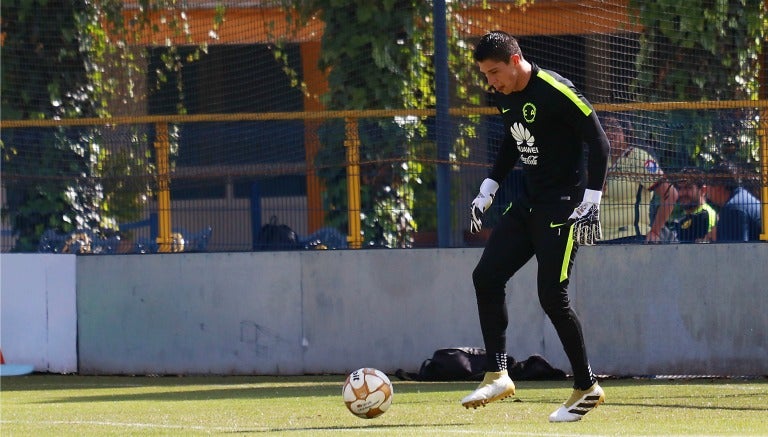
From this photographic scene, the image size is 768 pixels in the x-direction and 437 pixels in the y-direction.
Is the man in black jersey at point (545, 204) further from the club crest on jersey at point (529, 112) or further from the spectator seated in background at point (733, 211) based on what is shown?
the spectator seated in background at point (733, 211)

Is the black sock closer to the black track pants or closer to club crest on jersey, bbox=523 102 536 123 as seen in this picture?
the black track pants

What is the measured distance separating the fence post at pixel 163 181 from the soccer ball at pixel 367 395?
5.08m

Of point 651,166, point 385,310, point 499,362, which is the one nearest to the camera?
point 499,362

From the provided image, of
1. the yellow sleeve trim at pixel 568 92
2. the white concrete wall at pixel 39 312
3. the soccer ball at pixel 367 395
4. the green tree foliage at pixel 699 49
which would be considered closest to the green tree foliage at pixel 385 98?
the green tree foliage at pixel 699 49

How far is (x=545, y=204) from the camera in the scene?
737cm

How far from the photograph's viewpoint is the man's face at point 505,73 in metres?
7.20

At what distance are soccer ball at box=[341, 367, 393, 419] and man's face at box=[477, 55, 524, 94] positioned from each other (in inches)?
70.6

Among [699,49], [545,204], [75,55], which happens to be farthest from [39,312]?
[545,204]

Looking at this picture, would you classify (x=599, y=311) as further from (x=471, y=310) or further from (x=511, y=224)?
(x=511, y=224)

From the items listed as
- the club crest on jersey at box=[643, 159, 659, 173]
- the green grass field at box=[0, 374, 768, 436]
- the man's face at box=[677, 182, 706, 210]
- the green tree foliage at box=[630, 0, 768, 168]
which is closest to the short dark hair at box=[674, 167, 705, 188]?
the man's face at box=[677, 182, 706, 210]

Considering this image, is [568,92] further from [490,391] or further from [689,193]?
[689,193]

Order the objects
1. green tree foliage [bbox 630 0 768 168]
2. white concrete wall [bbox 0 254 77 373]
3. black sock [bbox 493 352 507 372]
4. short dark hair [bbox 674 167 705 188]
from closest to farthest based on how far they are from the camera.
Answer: black sock [bbox 493 352 507 372] < short dark hair [bbox 674 167 705 188] < green tree foliage [bbox 630 0 768 168] < white concrete wall [bbox 0 254 77 373]

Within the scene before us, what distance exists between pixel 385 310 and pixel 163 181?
233cm

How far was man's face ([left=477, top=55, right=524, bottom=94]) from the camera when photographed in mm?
7199
